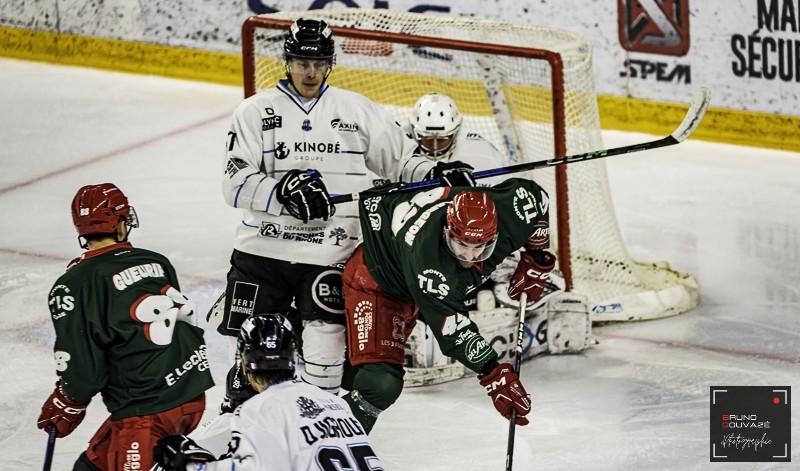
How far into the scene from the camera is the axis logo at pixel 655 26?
7.95 meters

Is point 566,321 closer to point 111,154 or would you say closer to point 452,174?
point 452,174

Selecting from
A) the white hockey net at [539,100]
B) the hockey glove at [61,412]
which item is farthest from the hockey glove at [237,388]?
the white hockey net at [539,100]

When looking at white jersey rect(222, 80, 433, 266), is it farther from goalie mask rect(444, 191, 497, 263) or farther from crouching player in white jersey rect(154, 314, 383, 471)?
crouching player in white jersey rect(154, 314, 383, 471)

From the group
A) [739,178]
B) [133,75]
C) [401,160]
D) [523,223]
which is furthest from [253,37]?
[133,75]

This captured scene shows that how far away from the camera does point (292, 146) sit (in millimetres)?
4730

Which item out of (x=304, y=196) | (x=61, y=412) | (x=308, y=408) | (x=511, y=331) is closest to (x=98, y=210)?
(x=61, y=412)

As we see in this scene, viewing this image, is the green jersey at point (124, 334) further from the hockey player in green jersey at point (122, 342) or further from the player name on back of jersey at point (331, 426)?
the player name on back of jersey at point (331, 426)

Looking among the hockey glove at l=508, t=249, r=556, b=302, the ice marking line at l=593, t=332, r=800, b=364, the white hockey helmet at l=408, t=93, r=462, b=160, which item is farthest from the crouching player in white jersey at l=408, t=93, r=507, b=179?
the hockey glove at l=508, t=249, r=556, b=302

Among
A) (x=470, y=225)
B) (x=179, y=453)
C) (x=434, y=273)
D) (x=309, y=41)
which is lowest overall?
(x=179, y=453)

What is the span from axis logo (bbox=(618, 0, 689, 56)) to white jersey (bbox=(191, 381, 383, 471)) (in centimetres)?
517

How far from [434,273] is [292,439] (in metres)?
1.18

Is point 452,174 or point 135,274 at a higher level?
point 452,174

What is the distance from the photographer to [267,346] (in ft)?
10.8

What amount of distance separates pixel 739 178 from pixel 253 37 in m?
2.60
